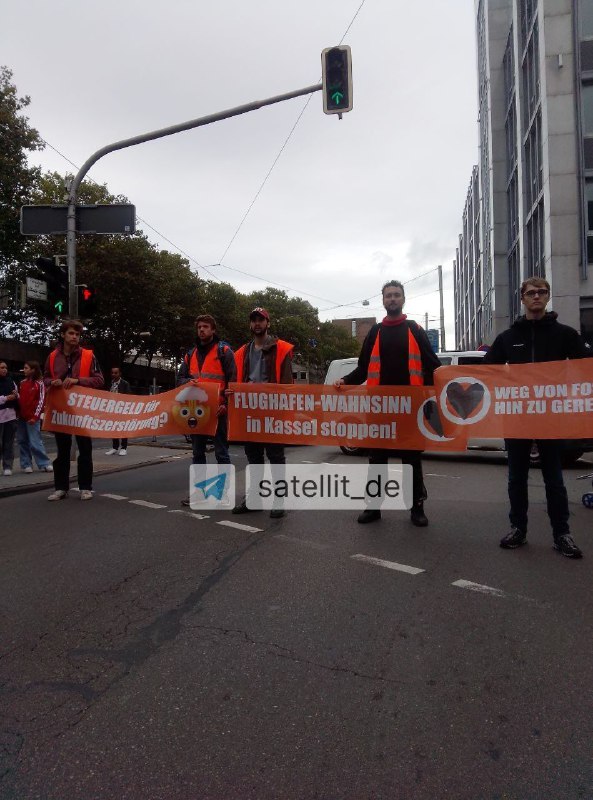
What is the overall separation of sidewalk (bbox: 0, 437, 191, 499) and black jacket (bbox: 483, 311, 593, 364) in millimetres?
6092

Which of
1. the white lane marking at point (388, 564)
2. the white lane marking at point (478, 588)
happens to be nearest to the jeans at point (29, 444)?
the white lane marking at point (388, 564)

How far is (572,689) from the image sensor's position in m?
2.56

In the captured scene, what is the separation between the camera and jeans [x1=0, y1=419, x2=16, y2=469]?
989 cm

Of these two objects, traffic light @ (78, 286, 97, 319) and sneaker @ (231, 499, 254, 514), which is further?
traffic light @ (78, 286, 97, 319)

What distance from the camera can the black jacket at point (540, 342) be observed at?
4.86m

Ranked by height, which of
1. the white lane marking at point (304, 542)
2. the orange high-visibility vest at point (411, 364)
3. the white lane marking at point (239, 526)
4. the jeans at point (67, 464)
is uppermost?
the orange high-visibility vest at point (411, 364)

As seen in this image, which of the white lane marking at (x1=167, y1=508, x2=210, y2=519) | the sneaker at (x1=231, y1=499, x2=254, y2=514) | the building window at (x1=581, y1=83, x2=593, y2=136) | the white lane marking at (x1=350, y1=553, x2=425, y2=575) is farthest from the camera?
the building window at (x1=581, y1=83, x2=593, y2=136)

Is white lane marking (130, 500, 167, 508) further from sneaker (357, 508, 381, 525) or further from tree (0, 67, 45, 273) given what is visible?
tree (0, 67, 45, 273)

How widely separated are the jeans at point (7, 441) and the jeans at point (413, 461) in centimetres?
665

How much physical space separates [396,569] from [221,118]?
25.9 ft

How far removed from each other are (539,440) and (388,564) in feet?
5.44

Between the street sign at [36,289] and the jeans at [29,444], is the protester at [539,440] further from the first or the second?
the jeans at [29,444]

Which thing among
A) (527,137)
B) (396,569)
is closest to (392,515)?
(396,569)

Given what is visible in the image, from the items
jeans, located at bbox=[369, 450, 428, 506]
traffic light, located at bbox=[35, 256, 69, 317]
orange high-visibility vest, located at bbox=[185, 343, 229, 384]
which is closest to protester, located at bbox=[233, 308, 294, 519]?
orange high-visibility vest, located at bbox=[185, 343, 229, 384]
